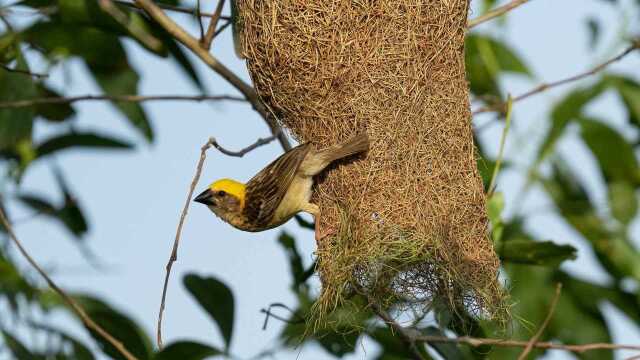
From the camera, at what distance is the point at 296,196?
4.54m

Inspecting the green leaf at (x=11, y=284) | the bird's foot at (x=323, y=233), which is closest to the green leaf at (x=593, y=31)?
the bird's foot at (x=323, y=233)

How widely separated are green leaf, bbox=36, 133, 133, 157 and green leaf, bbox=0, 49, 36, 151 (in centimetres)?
14

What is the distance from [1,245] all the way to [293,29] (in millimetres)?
1469

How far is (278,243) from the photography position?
16.5 feet

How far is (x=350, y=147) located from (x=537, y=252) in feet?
3.30

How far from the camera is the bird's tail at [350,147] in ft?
13.4

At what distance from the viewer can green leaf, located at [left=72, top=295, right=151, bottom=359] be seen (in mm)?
4291

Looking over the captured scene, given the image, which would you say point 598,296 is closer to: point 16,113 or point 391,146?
point 391,146

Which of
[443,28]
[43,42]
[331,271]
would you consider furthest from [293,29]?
[43,42]

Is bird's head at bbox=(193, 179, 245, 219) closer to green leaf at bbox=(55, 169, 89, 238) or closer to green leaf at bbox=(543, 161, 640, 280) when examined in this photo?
green leaf at bbox=(55, 169, 89, 238)

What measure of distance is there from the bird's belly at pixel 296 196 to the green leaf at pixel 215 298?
0.46m

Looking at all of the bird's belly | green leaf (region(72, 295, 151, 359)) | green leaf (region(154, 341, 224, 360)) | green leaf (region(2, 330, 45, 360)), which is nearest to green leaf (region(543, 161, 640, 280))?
the bird's belly

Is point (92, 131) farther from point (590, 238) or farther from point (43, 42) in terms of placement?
point (590, 238)

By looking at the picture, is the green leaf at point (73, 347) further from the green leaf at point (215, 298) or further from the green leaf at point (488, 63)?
the green leaf at point (488, 63)
